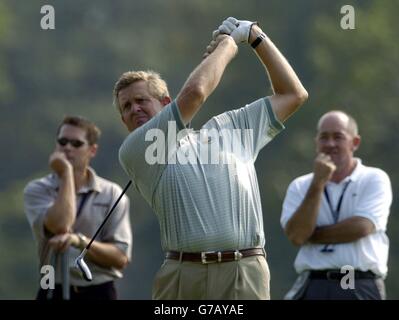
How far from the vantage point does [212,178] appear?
7398 mm

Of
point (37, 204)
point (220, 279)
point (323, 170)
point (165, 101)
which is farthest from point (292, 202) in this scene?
point (220, 279)

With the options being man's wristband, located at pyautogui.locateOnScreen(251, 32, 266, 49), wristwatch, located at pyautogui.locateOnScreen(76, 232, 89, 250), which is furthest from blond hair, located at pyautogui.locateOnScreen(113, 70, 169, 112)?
wristwatch, located at pyautogui.locateOnScreen(76, 232, 89, 250)

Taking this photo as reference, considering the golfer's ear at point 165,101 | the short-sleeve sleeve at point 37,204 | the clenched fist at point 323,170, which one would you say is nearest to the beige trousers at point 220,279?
the golfer's ear at point 165,101

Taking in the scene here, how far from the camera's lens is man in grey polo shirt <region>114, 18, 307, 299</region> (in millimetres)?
7371

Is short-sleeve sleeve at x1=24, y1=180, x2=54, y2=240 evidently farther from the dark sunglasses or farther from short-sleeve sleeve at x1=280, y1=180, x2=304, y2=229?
short-sleeve sleeve at x1=280, y1=180, x2=304, y2=229

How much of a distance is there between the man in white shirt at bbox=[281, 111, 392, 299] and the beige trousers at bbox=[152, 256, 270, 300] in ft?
8.87

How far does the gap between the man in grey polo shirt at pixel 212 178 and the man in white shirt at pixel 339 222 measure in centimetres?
268

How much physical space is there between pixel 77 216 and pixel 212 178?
3.54m

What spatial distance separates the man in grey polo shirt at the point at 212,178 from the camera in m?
7.37

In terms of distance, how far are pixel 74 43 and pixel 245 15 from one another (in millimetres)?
4291

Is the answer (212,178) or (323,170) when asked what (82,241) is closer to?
(323,170)

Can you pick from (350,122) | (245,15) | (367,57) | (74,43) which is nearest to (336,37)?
(367,57)

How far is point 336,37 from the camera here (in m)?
31.2
